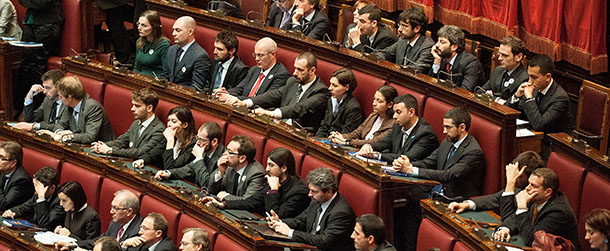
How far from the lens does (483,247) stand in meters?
1.90

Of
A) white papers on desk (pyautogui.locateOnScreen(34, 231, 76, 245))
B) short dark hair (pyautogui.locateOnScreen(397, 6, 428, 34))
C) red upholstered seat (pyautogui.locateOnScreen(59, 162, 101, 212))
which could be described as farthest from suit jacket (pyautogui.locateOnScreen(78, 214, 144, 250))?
short dark hair (pyautogui.locateOnScreen(397, 6, 428, 34))

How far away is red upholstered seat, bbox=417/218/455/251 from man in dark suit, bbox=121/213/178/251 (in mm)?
574

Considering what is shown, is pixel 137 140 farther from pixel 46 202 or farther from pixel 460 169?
pixel 460 169

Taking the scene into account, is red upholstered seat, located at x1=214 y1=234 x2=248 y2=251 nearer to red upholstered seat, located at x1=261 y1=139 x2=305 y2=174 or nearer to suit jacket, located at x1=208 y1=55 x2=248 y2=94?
red upholstered seat, located at x1=261 y1=139 x2=305 y2=174

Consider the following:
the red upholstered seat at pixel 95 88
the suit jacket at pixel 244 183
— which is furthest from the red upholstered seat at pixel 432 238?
the red upholstered seat at pixel 95 88

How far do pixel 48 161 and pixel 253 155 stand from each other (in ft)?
2.13

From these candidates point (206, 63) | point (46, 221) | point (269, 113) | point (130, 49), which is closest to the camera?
point (46, 221)

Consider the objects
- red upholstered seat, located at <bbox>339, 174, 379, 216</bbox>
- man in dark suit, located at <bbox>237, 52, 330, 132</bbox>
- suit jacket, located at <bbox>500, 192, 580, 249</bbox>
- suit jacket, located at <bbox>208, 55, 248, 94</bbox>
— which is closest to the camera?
suit jacket, located at <bbox>500, 192, 580, 249</bbox>

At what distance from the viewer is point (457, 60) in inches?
110

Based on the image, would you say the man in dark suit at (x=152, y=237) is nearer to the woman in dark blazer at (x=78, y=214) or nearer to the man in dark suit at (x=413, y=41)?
the woman in dark blazer at (x=78, y=214)

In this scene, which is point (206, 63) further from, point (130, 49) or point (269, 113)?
point (130, 49)

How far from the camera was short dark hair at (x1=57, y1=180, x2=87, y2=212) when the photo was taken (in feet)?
7.89

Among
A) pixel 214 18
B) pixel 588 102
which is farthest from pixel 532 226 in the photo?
pixel 214 18

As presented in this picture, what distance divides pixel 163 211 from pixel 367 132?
2.07 feet
